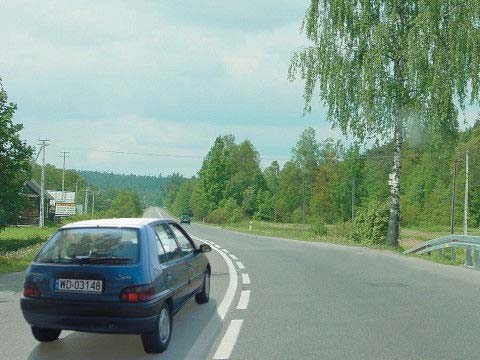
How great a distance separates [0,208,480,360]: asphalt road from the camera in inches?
231

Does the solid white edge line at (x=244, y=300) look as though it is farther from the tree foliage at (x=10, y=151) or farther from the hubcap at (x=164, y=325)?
the tree foliage at (x=10, y=151)

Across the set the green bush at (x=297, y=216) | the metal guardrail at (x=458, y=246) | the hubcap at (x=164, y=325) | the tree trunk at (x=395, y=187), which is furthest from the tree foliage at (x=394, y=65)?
the green bush at (x=297, y=216)

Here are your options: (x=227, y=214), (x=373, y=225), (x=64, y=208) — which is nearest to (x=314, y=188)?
(x=227, y=214)

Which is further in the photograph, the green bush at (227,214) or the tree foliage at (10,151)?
the green bush at (227,214)

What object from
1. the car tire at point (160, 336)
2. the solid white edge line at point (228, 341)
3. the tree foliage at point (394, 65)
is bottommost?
the solid white edge line at point (228, 341)

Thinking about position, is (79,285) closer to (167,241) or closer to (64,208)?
(167,241)

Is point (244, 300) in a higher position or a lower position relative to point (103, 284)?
lower

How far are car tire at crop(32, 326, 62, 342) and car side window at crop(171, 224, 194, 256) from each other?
1911mm

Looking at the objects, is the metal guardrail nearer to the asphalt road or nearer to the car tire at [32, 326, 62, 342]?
the asphalt road

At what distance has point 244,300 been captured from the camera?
917 centimetres

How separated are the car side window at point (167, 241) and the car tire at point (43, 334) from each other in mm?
1501

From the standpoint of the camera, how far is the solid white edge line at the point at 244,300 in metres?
8.49

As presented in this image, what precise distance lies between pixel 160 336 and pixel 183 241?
2.24m

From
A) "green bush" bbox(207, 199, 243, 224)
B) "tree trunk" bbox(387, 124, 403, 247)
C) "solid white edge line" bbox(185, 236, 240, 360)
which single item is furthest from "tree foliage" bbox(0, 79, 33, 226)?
"green bush" bbox(207, 199, 243, 224)
